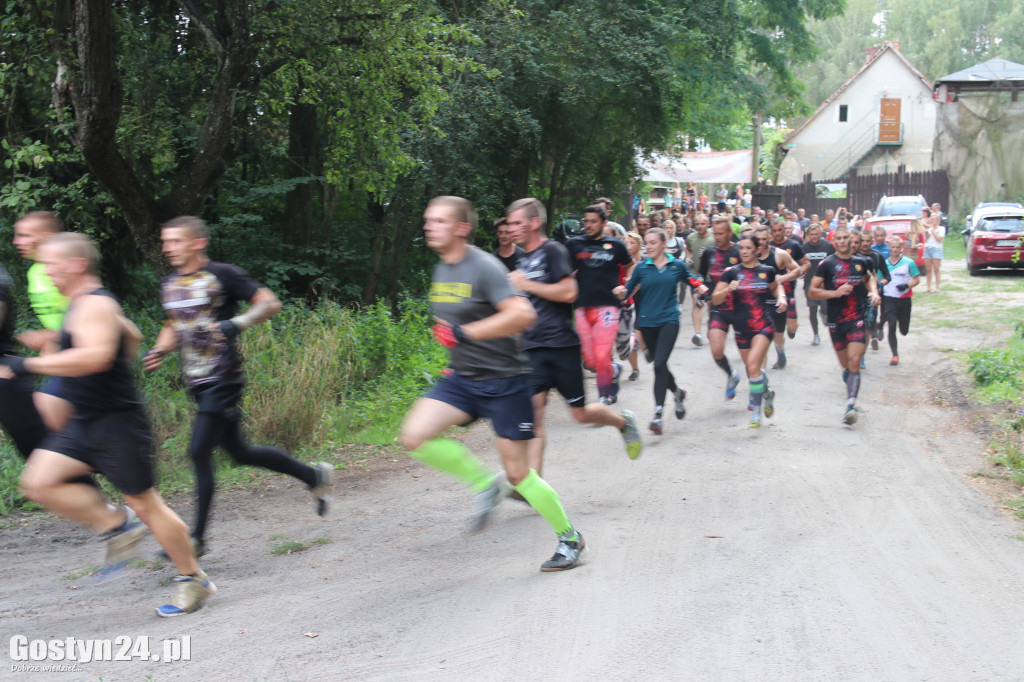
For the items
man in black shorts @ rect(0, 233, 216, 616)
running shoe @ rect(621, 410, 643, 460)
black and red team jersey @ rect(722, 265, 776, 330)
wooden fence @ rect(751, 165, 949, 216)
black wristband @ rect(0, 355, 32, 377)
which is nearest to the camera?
man in black shorts @ rect(0, 233, 216, 616)

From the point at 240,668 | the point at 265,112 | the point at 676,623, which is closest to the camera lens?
the point at 240,668

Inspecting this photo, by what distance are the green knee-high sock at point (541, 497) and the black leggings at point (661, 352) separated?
146 inches

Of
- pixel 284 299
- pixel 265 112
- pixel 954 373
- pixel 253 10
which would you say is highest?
pixel 253 10

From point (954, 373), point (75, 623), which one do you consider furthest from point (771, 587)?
point (954, 373)

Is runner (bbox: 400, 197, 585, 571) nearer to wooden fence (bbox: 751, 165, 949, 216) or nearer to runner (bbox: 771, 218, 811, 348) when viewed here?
runner (bbox: 771, 218, 811, 348)

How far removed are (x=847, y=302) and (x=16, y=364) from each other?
24.2ft

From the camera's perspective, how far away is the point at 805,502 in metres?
6.38

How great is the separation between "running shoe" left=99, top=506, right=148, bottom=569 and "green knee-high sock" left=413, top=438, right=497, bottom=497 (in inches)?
58.0

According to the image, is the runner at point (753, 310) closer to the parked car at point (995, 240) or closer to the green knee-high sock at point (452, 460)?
the green knee-high sock at point (452, 460)

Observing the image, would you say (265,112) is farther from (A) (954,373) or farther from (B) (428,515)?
(A) (954,373)

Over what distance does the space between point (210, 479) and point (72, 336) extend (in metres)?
1.19

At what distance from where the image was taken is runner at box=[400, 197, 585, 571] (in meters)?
4.88

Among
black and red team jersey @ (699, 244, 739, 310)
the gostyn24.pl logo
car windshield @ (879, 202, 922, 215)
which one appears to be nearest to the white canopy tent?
car windshield @ (879, 202, 922, 215)

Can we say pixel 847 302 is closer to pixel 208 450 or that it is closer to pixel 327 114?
pixel 208 450
